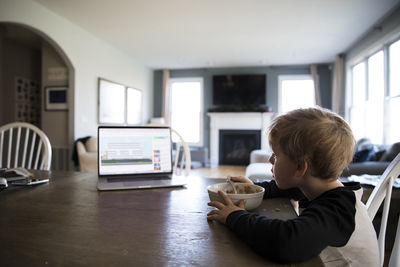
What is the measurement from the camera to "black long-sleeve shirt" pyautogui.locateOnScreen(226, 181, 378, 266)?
0.48 metres

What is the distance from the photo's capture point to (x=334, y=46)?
4.89 metres

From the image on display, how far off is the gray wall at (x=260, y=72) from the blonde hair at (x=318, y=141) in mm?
6110

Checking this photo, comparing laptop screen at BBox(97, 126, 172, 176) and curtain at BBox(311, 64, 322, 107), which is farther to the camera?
curtain at BBox(311, 64, 322, 107)

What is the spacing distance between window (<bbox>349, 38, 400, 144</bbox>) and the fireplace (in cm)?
223

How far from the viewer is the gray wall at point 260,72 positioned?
628 centimetres

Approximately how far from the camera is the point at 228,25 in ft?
12.9

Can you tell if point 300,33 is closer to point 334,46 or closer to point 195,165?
point 334,46

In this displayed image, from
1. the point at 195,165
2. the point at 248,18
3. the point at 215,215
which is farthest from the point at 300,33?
the point at 215,215

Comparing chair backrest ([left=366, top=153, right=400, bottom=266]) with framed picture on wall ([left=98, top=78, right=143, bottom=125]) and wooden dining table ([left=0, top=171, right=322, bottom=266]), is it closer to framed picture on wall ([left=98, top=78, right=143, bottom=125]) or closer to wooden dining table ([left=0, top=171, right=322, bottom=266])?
wooden dining table ([left=0, top=171, right=322, bottom=266])

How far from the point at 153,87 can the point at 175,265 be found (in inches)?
275

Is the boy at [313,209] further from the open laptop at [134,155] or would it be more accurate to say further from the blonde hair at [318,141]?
the open laptop at [134,155]

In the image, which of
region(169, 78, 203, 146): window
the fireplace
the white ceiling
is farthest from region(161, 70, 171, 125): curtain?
the fireplace

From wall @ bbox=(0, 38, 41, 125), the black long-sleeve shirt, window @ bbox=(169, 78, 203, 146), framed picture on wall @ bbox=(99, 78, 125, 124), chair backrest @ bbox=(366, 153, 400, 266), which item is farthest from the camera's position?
window @ bbox=(169, 78, 203, 146)

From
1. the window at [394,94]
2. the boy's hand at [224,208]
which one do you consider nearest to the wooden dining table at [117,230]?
the boy's hand at [224,208]
